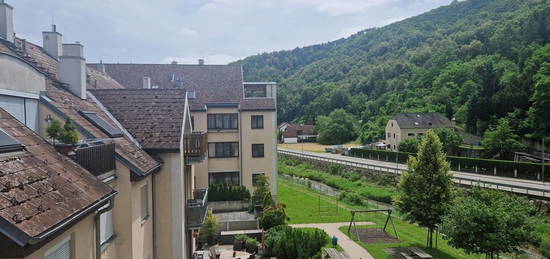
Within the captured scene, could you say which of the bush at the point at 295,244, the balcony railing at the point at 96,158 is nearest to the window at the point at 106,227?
the balcony railing at the point at 96,158

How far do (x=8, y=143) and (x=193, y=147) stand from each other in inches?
363

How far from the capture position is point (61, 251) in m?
6.10

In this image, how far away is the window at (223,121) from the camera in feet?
99.6

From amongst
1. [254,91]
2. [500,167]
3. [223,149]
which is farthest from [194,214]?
[500,167]

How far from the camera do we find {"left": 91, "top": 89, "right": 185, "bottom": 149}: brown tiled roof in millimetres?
12992

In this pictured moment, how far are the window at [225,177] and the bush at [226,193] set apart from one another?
1218 millimetres

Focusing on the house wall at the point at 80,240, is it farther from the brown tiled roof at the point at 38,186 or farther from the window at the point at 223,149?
the window at the point at 223,149

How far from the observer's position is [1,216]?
4.43m

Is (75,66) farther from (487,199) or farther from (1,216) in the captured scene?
(487,199)

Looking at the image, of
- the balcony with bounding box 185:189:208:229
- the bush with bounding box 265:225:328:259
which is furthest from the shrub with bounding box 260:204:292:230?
the balcony with bounding box 185:189:208:229

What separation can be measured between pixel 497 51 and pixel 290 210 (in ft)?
275

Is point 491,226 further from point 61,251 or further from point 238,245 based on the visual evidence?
point 61,251

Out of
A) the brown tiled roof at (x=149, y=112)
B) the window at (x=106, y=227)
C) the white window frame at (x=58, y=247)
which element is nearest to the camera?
the white window frame at (x=58, y=247)

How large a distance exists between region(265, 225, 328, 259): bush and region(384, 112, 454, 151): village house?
2190 inches
